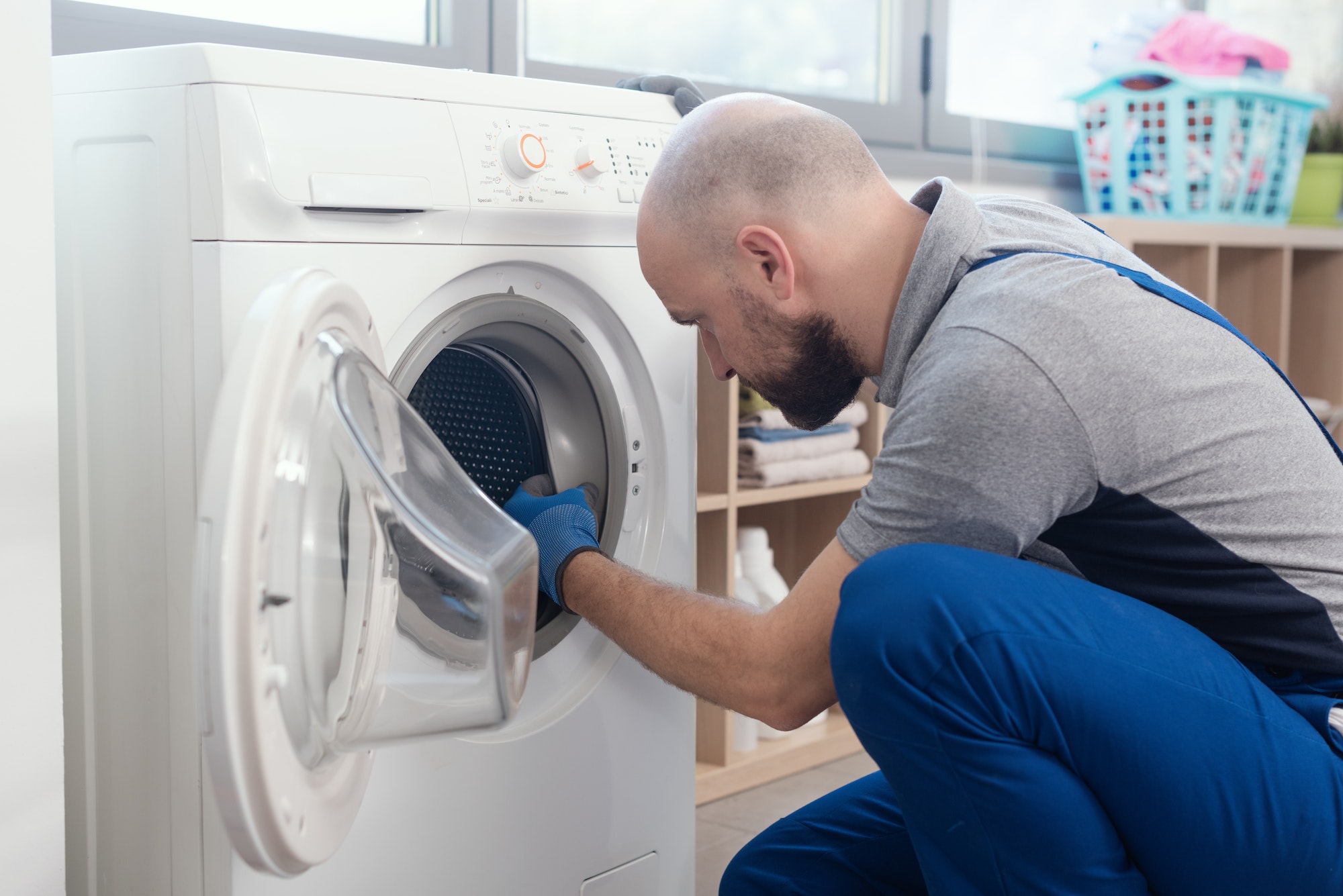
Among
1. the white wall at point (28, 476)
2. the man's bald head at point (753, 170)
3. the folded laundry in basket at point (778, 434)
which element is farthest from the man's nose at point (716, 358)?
the folded laundry in basket at point (778, 434)

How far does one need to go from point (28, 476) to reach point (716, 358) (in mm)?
633

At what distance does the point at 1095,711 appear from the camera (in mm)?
921

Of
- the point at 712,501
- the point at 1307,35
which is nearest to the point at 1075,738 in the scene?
the point at 712,501

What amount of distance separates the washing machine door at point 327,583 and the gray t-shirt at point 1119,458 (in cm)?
33

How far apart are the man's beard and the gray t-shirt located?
0.39 feet

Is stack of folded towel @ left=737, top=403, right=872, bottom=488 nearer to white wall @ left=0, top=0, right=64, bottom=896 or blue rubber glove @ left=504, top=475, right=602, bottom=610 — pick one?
blue rubber glove @ left=504, top=475, right=602, bottom=610

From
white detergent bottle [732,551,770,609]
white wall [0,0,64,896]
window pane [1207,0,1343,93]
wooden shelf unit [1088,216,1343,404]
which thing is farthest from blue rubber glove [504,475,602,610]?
window pane [1207,0,1343,93]

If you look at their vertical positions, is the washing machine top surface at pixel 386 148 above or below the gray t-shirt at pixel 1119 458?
above

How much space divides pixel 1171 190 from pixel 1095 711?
78.4 inches

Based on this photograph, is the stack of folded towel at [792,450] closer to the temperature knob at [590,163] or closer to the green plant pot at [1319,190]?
the temperature knob at [590,163]

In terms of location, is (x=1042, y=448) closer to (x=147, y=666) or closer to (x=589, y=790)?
(x=589, y=790)

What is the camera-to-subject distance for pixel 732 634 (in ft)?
3.54

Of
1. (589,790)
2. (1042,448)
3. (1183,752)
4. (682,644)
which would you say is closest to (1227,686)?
(1183,752)

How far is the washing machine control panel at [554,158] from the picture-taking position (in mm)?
1133
